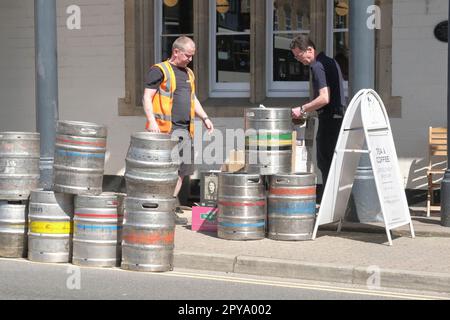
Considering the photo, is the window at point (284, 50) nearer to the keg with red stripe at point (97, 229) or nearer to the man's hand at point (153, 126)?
the man's hand at point (153, 126)

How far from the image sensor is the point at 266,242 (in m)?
8.38

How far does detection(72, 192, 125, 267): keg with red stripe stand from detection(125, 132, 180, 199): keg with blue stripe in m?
0.28

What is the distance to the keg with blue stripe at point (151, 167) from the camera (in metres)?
7.36

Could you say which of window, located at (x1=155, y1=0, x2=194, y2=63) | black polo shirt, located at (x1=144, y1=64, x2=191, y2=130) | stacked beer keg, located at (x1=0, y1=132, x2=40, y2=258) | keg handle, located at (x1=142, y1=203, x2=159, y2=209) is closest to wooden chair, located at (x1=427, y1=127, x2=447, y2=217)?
black polo shirt, located at (x1=144, y1=64, x2=191, y2=130)

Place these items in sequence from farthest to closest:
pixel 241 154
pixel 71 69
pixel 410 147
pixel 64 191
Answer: pixel 71 69, pixel 410 147, pixel 241 154, pixel 64 191

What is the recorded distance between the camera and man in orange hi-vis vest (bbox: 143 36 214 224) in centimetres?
902

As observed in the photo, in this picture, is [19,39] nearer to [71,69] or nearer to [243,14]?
[71,69]

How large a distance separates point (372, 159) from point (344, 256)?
3.45 feet

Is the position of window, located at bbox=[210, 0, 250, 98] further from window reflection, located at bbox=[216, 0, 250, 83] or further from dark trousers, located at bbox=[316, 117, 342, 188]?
dark trousers, located at bbox=[316, 117, 342, 188]

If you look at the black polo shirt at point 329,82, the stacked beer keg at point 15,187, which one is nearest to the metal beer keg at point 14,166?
the stacked beer keg at point 15,187

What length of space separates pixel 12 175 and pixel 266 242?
102 inches

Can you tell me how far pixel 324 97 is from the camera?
8.92 m

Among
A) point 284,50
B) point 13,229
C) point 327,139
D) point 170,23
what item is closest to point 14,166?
point 13,229

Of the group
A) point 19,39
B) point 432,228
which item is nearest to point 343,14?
point 432,228
